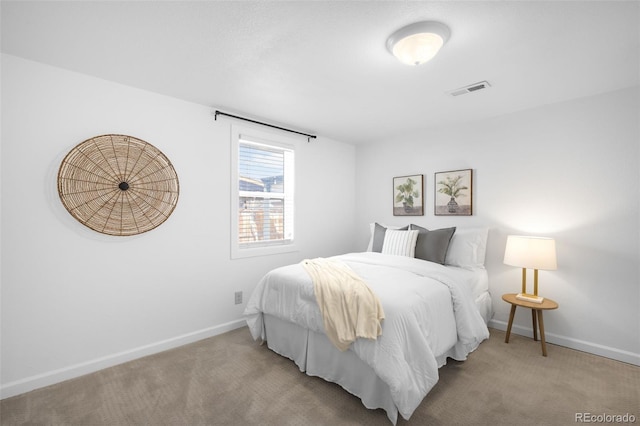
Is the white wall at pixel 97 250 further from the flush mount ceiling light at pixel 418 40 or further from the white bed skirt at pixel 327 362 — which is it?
the flush mount ceiling light at pixel 418 40

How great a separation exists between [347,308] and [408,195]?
2.42 m

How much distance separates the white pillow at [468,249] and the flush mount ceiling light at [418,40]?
2.03 m

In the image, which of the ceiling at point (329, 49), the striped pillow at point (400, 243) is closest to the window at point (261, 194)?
the ceiling at point (329, 49)

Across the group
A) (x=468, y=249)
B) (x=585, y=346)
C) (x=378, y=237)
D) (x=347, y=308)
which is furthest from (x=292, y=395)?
(x=585, y=346)

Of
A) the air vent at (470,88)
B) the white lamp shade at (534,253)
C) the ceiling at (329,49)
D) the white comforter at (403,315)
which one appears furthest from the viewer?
the white lamp shade at (534,253)

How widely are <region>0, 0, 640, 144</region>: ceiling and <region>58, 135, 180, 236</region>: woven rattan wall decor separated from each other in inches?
23.2

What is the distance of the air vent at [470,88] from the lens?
2475 mm

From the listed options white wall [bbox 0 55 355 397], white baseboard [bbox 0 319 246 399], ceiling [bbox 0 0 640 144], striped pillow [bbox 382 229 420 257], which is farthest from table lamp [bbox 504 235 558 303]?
white baseboard [bbox 0 319 246 399]

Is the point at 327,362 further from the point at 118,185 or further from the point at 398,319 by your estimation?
the point at 118,185

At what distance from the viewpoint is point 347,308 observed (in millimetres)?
2018

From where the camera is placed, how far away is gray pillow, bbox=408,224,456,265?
3.09 m

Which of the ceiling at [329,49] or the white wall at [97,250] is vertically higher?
the ceiling at [329,49]

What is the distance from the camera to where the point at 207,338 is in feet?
9.82

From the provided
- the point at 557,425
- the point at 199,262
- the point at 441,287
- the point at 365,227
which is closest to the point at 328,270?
the point at 441,287
